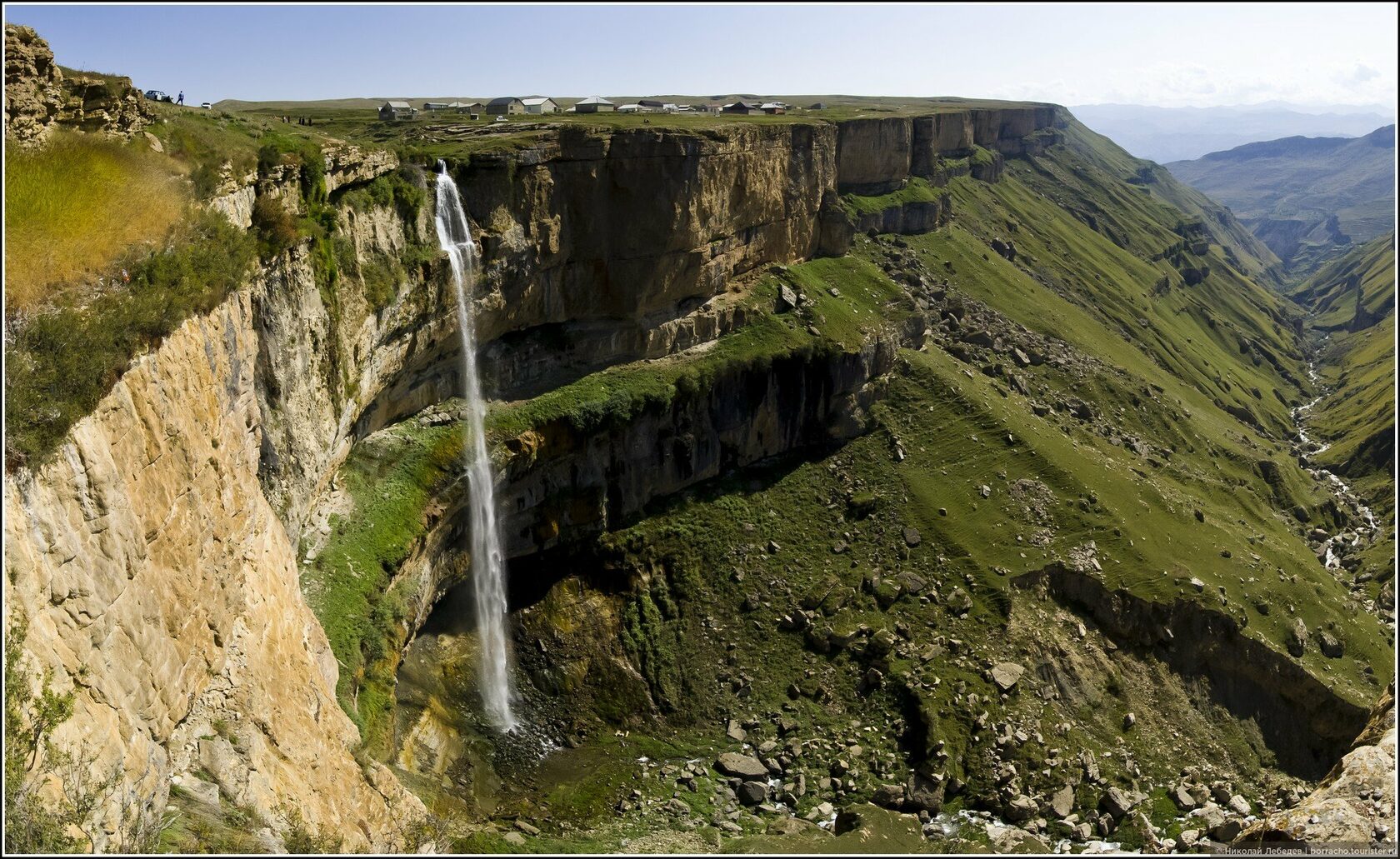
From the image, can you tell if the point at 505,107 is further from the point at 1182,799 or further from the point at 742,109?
the point at 1182,799

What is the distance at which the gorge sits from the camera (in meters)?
21.5

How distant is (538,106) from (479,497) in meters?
43.3

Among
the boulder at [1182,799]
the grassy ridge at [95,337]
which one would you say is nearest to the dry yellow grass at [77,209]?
the grassy ridge at [95,337]

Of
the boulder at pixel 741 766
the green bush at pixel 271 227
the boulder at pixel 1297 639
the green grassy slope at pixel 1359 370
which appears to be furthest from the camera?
the green grassy slope at pixel 1359 370

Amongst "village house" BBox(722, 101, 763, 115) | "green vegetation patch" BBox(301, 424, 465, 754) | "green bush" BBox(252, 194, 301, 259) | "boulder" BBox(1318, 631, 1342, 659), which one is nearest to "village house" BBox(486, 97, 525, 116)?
"village house" BBox(722, 101, 763, 115)

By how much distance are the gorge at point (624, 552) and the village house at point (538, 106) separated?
8645mm

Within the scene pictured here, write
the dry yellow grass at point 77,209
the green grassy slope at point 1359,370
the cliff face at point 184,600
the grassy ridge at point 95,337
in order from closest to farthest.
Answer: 1. the cliff face at point 184,600
2. the grassy ridge at point 95,337
3. the dry yellow grass at point 77,209
4. the green grassy slope at point 1359,370

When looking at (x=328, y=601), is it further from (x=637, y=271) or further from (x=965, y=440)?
(x=965, y=440)

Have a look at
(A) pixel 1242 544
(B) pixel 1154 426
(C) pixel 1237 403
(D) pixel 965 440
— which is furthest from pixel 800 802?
(C) pixel 1237 403

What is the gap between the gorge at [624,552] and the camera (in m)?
21.5

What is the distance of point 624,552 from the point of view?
50.0 metres

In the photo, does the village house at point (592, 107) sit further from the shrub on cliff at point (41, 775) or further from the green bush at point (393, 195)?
the shrub on cliff at point (41, 775)

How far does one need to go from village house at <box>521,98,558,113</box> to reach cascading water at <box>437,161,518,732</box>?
105 ft

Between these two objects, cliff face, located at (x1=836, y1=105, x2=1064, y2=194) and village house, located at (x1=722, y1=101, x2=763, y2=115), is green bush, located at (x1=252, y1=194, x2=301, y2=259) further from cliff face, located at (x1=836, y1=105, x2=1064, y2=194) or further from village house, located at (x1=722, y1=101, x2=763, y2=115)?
village house, located at (x1=722, y1=101, x2=763, y2=115)
